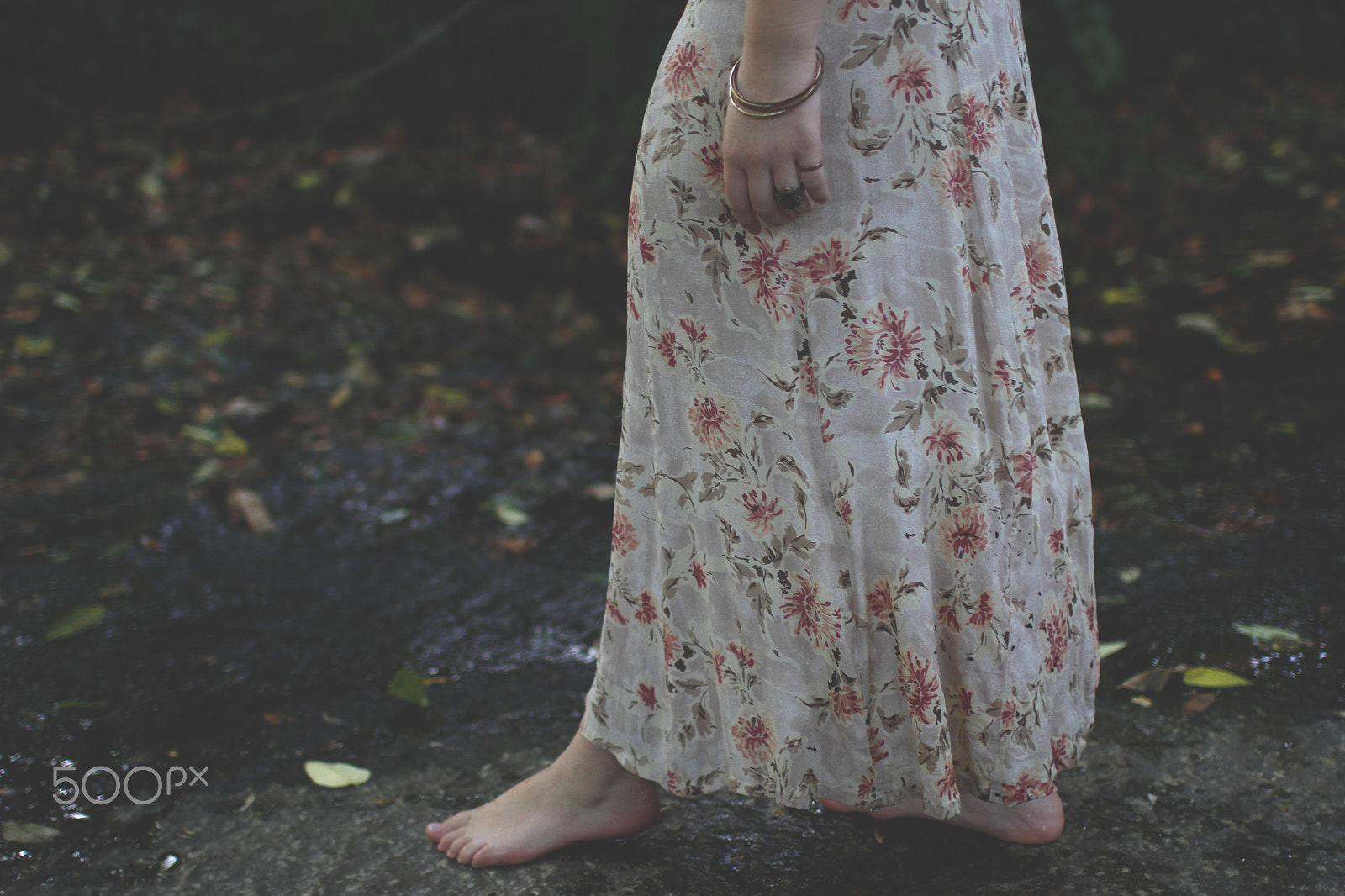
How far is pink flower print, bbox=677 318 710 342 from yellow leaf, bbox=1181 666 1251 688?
1.13 m

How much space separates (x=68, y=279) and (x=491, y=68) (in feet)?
8.16

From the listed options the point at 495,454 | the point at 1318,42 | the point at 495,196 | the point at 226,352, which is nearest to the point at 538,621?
the point at 495,454

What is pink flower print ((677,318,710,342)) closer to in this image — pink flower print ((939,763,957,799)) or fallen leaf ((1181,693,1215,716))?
pink flower print ((939,763,957,799))

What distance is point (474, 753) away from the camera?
1.72 m

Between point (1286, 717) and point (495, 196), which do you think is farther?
point (495, 196)

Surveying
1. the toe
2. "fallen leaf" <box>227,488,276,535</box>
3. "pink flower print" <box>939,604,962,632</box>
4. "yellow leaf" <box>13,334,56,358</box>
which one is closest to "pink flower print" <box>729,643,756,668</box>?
"pink flower print" <box>939,604,962,632</box>

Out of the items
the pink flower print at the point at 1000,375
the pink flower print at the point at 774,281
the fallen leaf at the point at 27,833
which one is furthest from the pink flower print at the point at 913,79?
the fallen leaf at the point at 27,833

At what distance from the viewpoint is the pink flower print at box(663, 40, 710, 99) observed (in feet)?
3.82

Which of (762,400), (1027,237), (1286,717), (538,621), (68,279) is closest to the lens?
(762,400)

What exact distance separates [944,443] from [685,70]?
53 centimetres

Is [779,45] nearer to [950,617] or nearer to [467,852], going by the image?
[950,617]

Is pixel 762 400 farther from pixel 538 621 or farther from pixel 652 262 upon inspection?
pixel 538 621

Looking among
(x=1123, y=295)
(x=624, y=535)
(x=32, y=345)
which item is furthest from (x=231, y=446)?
(x=1123, y=295)

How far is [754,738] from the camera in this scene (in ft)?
4.14
